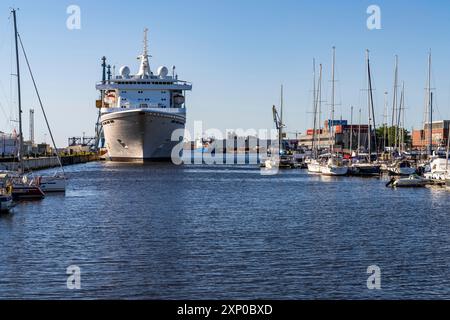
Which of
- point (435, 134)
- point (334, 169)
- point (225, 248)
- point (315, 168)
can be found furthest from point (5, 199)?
point (435, 134)

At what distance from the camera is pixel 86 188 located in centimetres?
5853

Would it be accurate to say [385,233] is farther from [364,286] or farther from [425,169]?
[425,169]

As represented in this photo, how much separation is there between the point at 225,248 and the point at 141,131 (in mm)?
74353

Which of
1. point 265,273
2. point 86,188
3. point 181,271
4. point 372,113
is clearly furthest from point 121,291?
point 372,113

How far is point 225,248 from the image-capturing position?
81.8 feet

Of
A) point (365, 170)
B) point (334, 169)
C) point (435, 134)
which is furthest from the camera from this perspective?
point (435, 134)

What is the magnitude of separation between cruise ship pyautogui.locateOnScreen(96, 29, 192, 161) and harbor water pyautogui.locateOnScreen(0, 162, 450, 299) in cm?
5110

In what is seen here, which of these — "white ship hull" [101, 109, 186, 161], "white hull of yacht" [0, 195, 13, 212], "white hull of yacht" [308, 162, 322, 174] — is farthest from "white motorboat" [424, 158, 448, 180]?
"white ship hull" [101, 109, 186, 161]

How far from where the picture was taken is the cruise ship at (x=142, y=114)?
321 ft

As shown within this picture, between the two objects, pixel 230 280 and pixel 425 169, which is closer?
pixel 230 280

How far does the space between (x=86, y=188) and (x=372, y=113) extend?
3530cm

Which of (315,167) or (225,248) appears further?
(315,167)

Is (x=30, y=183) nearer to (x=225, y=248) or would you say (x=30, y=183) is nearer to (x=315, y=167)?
(x=225, y=248)
